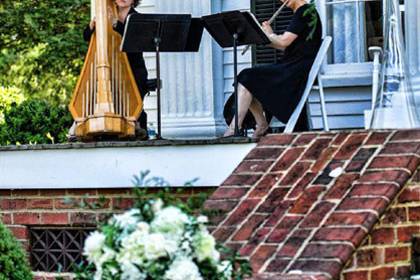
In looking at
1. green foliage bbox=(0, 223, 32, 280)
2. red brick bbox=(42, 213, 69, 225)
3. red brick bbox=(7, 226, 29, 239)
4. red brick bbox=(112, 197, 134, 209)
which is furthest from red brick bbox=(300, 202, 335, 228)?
red brick bbox=(7, 226, 29, 239)

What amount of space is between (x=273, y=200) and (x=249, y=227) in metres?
0.26

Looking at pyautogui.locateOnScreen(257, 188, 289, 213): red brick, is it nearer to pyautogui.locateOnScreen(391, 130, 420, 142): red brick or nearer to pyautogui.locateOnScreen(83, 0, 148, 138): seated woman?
pyautogui.locateOnScreen(391, 130, 420, 142): red brick

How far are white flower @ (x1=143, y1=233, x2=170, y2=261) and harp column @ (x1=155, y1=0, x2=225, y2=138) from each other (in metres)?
5.04

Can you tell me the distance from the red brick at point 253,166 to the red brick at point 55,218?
1.36m

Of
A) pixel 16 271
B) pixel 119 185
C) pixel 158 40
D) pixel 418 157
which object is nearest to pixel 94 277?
pixel 16 271

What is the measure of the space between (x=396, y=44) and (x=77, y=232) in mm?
2424

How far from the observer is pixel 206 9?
9375mm

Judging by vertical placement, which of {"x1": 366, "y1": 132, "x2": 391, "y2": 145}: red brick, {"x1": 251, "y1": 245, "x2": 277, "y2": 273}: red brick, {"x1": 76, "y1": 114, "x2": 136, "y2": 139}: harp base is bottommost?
{"x1": 251, "y1": 245, "x2": 277, "y2": 273}: red brick

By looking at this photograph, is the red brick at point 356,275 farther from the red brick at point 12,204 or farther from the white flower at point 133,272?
the red brick at point 12,204

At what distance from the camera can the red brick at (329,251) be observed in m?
5.62

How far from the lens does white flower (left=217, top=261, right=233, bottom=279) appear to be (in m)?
4.59

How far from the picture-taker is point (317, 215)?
19.9 ft

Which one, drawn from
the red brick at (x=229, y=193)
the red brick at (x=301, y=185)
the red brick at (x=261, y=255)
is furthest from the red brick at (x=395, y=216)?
the red brick at (x=229, y=193)

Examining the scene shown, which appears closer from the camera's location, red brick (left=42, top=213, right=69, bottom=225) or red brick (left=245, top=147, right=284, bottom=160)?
red brick (left=245, top=147, right=284, bottom=160)
